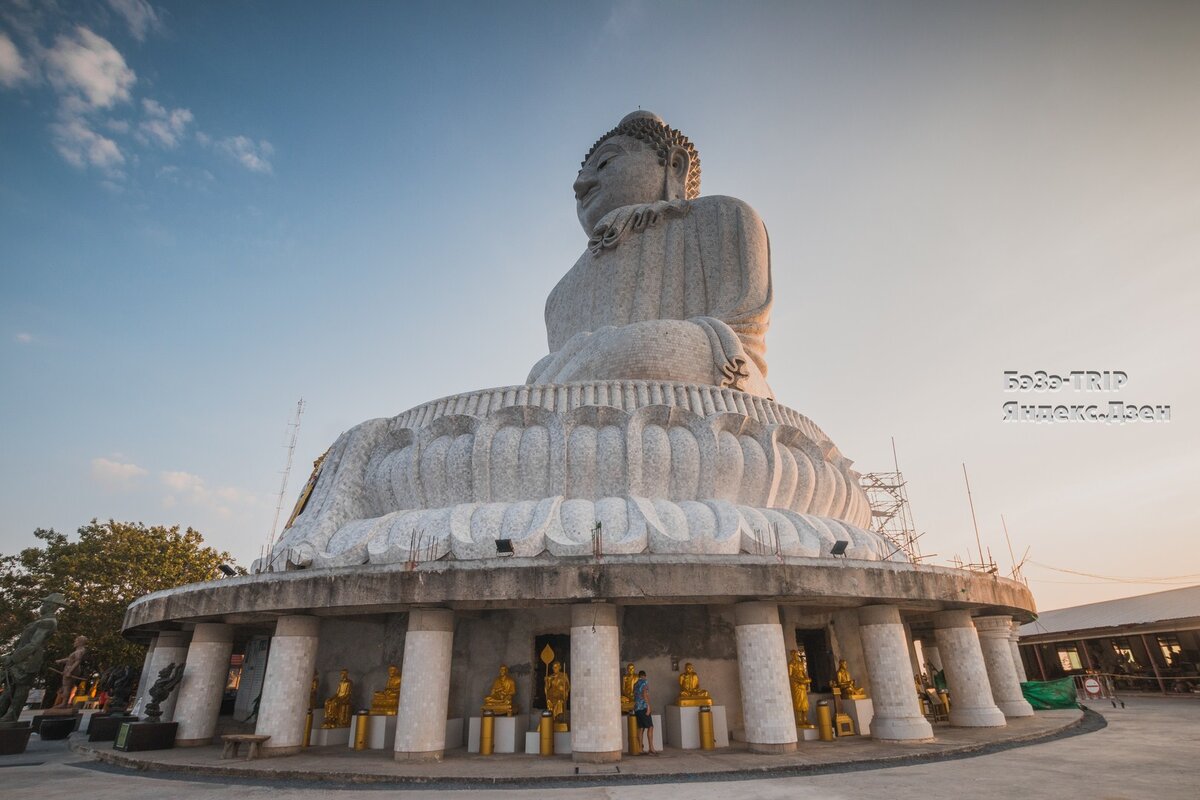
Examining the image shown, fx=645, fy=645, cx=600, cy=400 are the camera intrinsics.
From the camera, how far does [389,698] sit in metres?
9.84

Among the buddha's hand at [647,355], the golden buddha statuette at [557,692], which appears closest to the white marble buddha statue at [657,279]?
the buddha's hand at [647,355]

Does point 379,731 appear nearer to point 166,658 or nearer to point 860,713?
point 166,658

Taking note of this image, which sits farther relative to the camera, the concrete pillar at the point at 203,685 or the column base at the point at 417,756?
the concrete pillar at the point at 203,685

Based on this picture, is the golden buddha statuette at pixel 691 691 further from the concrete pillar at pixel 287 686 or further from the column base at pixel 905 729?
the concrete pillar at pixel 287 686

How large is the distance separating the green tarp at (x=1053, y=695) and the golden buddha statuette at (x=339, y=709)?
45.4 feet

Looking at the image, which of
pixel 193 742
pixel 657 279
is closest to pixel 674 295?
pixel 657 279

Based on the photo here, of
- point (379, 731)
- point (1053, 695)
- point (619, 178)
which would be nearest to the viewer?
point (379, 731)

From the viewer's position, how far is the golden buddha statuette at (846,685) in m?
10.5

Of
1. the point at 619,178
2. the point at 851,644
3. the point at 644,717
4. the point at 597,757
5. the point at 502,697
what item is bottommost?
the point at 597,757

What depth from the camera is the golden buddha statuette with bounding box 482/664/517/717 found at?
364 inches

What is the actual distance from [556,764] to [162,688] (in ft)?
22.9

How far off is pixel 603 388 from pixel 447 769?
6.68m

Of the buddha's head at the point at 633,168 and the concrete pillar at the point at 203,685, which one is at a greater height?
the buddha's head at the point at 633,168

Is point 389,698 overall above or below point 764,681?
below
